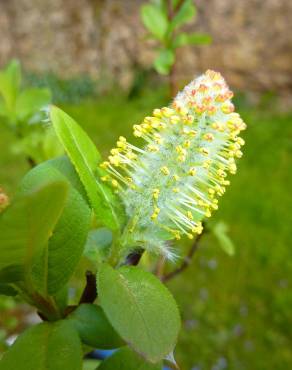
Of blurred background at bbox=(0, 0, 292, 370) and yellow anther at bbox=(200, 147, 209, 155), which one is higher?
yellow anther at bbox=(200, 147, 209, 155)

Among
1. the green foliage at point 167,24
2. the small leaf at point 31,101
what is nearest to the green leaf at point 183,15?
the green foliage at point 167,24

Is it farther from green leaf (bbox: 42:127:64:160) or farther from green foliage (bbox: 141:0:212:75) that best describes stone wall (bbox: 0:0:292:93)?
green leaf (bbox: 42:127:64:160)

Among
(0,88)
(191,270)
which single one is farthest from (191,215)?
(191,270)

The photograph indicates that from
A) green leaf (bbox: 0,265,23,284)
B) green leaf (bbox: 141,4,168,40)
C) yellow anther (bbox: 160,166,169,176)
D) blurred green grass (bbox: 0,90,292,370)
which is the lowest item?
blurred green grass (bbox: 0,90,292,370)

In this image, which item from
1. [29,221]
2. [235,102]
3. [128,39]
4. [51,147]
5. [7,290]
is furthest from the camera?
[128,39]

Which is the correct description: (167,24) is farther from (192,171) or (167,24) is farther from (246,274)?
(246,274)

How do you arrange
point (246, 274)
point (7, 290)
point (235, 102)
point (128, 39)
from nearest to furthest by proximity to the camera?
point (7, 290) < point (246, 274) < point (235, 102) < point (128, 39)

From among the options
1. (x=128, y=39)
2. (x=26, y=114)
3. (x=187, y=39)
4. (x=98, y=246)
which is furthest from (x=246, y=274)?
(x=128, y=39)

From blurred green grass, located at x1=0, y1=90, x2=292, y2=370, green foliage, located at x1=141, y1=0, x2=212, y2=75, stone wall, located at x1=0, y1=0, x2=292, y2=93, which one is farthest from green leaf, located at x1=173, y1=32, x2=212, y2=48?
stone wall, located at x1=0, y1=0, x2=292, y2=93
